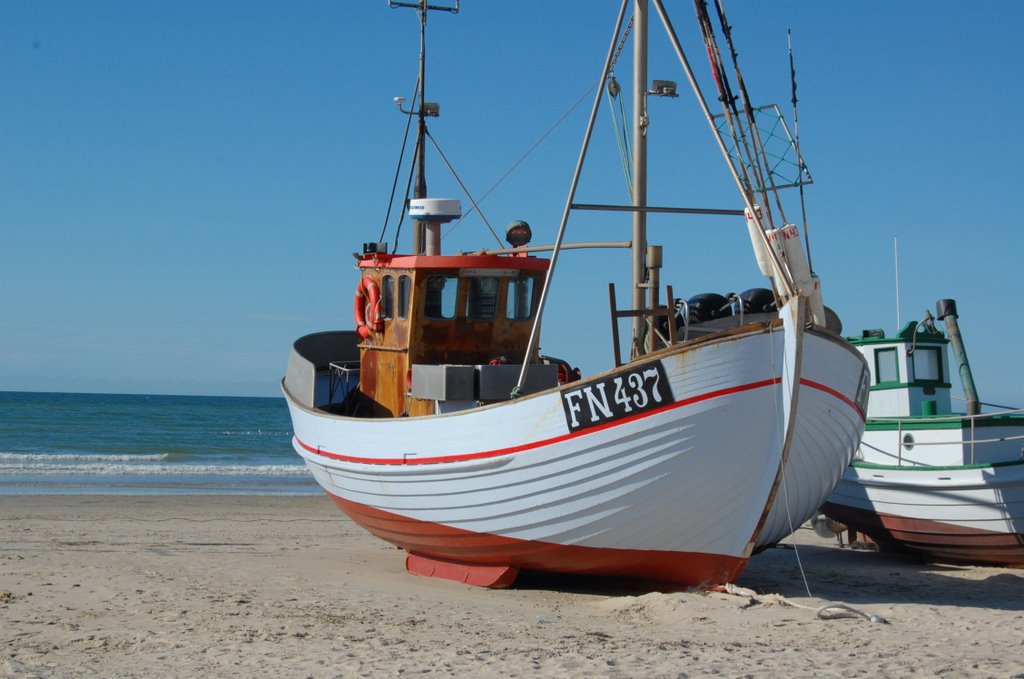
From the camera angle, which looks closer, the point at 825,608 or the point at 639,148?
the point at 825,608

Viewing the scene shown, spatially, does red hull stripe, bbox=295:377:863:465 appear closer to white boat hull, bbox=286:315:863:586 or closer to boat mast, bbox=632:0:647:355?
white boat hull, bbox=286:315:863:586

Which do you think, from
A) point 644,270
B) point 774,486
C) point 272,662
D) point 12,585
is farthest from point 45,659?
point 644,270

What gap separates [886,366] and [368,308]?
6529 millimetres

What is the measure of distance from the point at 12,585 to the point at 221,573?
1.89 m

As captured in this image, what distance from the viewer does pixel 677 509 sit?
330 inches

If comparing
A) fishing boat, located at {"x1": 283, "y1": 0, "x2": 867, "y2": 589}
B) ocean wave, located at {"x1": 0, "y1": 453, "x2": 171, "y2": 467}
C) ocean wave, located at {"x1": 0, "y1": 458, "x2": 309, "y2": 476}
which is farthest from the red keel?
ocean wave, located at {"x1": 0, "y1": 453, "x2": 171, "y2": 467}

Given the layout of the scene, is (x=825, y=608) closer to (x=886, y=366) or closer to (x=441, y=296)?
(x=441, y=296)

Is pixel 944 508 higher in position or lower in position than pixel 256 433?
higher

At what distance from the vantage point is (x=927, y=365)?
13633 millimetres

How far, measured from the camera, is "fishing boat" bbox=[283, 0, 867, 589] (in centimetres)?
817

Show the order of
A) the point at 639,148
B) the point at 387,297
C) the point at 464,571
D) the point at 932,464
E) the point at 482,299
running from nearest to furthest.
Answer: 1. the point at 464,571
2. the point at 639,148
3. the point at 482,299
4. the point at 387,297
5. the point at 932,464

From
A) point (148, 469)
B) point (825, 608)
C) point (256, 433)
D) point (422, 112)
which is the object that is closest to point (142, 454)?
point (148, 469)

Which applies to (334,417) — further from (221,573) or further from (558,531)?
(558,531)

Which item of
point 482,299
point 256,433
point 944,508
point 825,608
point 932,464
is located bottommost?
point 256,433
